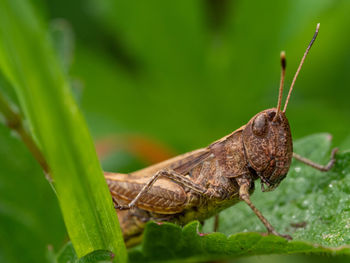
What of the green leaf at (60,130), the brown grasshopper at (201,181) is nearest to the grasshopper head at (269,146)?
the brown grasshopper at (201,181)

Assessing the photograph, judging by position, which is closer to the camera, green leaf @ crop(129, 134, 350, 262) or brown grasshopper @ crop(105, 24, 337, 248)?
green leaf @ crop(129, 134, 350, 262)

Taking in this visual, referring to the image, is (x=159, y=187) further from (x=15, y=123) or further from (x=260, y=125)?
(x=15, y=123)

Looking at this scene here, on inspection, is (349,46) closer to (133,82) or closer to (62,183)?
(133,82)

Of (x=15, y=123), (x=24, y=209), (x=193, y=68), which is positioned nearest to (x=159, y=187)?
(x=24, y=209)

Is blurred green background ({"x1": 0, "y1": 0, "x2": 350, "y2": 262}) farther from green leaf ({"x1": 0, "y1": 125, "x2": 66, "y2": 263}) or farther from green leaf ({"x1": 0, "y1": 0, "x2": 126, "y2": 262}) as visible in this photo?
green leaf ({"x1": 0, "y1": 0, "x2": 126, "y2": 262})

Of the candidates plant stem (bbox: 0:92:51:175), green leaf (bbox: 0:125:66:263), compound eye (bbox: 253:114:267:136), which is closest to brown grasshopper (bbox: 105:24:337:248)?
compound eye (bbox: 253:114:267:136)

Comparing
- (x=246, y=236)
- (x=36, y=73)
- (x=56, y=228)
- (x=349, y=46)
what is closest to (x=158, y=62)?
(x=349, y=46)
